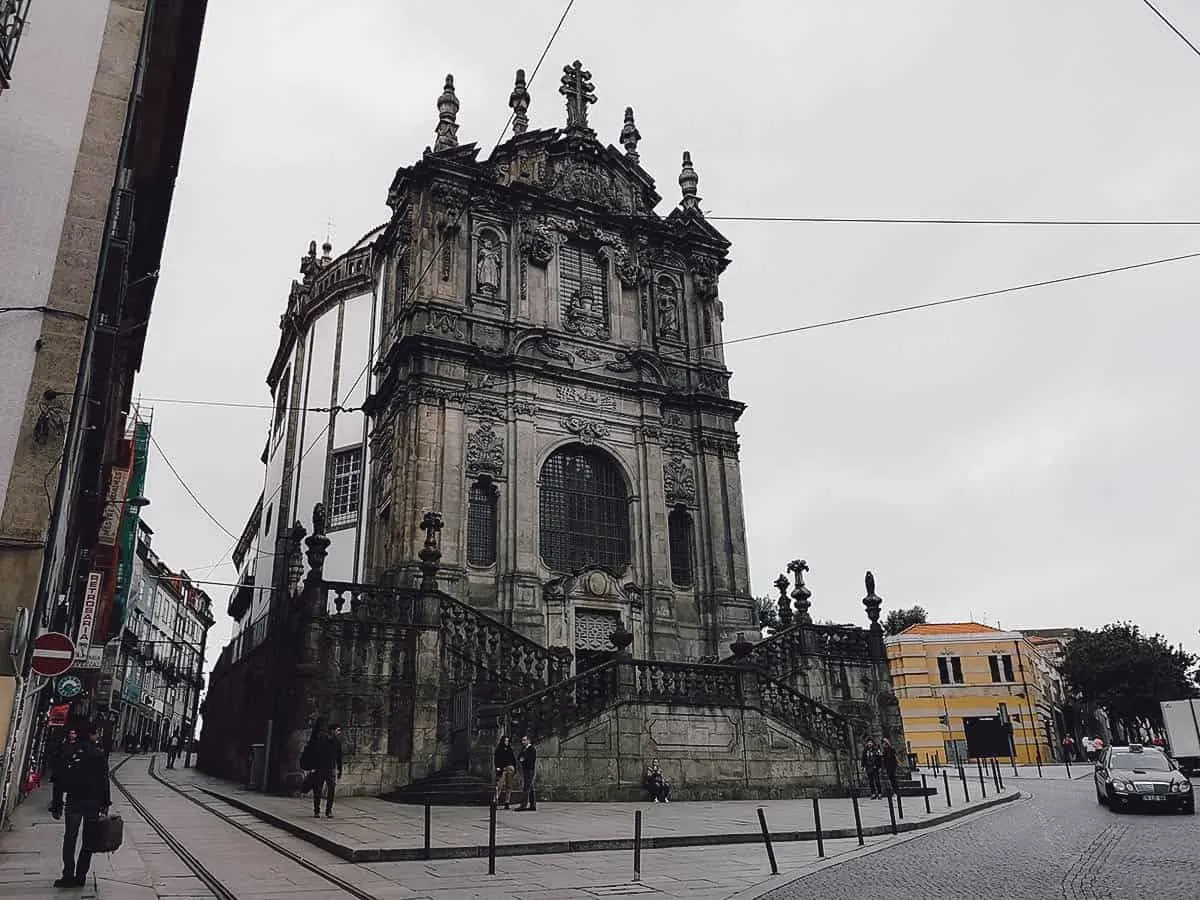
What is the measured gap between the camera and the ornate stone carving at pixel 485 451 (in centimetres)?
2623

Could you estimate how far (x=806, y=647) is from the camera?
82.3 ft

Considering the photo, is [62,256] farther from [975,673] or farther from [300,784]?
[975,673]

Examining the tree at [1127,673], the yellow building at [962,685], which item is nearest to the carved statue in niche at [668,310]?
the yellow building at [962,685]

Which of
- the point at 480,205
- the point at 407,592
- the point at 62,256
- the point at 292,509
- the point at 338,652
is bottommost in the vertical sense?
the point at 338,652

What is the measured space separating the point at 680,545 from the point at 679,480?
205 cm

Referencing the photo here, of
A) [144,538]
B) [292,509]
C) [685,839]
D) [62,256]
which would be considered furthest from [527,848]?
[144,538]

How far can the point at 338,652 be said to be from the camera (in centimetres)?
1931

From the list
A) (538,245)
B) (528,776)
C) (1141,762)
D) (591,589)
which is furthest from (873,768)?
(538,245)

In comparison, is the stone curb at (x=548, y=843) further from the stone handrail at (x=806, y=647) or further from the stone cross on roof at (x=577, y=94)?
the stone cross on roof at (x=577, y=94)

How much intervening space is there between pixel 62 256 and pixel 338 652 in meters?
9.70

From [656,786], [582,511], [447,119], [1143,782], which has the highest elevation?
[447,119]

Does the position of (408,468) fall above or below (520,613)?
above

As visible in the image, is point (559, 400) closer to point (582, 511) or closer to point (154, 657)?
point (582, 511)

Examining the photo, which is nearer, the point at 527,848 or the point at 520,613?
the point at 527,848
